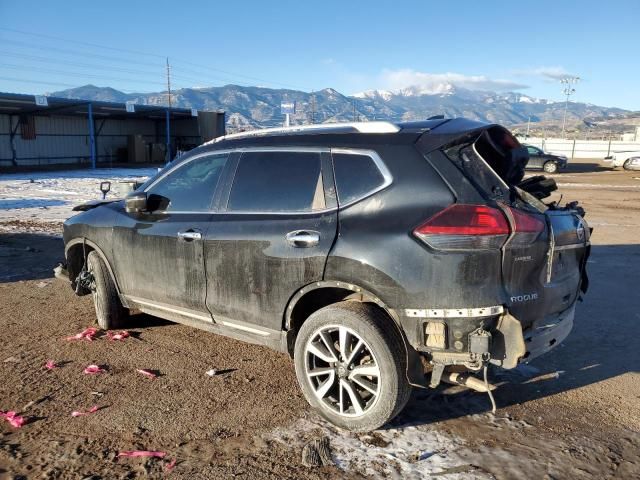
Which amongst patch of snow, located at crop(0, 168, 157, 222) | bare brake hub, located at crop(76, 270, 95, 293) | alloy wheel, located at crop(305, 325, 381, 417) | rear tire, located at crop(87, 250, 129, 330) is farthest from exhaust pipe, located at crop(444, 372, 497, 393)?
patch of snow, located at crop(0, 168, 157, 222)

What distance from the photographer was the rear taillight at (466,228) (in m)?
3.08

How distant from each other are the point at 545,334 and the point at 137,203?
10.9 feet

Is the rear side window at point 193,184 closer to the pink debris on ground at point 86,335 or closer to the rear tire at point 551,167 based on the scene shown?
the pink debris on ground at point 86,335

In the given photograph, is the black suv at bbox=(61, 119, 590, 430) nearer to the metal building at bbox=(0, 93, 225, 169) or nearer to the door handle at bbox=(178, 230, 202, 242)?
the door handle at bbox=(178, 230, 202, 242)

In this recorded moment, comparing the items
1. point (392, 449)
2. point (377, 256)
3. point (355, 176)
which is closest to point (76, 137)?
point (355, 176)

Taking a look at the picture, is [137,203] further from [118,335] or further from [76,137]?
[76,137]

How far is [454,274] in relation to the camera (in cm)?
309

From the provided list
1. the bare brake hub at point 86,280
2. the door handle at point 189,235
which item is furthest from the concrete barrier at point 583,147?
the door handle at point 189,235

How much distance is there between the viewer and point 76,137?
121 feet

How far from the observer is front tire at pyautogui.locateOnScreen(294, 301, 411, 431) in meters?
3.28

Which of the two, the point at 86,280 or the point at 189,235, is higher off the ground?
the point at 189,235

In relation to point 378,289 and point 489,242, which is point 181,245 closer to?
point 378,289

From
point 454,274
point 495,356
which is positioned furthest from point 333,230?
point 495,356

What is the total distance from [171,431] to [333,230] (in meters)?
1.63
